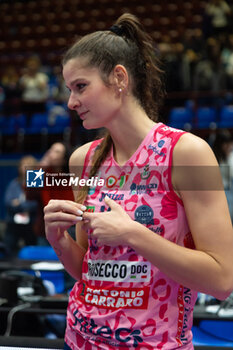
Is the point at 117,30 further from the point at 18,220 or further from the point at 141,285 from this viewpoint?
the point at 18,220

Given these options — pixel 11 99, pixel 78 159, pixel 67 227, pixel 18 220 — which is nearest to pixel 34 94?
pixel 11 99

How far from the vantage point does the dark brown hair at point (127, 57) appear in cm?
112

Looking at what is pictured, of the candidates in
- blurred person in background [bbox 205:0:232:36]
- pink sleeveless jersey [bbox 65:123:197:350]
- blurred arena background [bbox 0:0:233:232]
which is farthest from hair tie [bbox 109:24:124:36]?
blurred person in background [bbox 205:0:232:36]

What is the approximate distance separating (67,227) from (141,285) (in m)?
0.21

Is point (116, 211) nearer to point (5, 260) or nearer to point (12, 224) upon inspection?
point (5, 260)

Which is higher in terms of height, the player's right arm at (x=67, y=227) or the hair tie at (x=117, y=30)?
the hair tie at (x=117, y=30)

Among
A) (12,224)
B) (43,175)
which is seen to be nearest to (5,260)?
(12,224)

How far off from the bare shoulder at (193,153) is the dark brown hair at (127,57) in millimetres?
221

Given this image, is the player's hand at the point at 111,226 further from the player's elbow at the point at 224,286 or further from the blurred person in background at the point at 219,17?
the blurred person in background at the point at 219,17

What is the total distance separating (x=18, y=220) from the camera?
490 cm

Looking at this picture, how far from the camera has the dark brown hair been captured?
112cm

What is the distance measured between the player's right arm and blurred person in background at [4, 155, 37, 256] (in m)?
2.58

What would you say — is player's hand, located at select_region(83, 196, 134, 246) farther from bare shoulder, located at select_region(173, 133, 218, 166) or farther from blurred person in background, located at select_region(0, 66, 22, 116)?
blurred person in background, located at select_region(0, 66, 22, 116)

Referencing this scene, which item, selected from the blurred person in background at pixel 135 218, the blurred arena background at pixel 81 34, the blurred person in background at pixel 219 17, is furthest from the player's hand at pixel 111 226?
the blurred person in background at pixel 219 17
